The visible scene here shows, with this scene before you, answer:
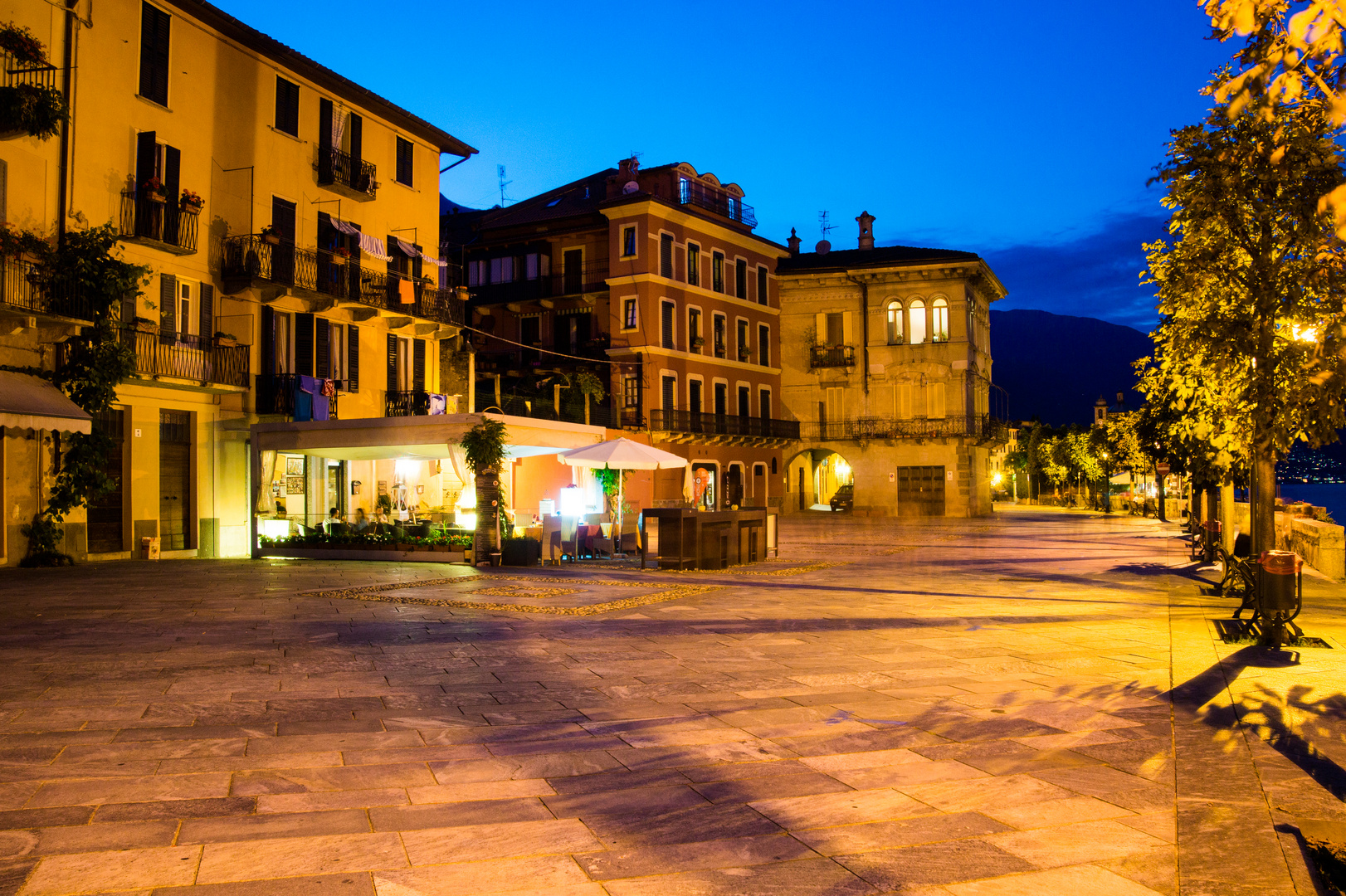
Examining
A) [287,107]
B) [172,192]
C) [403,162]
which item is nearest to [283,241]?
[172,192]

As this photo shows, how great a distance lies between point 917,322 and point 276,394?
1185 inches

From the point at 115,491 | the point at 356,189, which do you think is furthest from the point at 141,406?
the point at 356,189

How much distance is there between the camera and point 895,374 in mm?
44156

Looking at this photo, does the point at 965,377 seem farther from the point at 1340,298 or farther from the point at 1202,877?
the point at 1202,877

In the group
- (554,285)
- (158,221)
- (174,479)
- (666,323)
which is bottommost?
(174,479)

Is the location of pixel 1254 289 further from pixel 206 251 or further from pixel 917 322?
pixel 917 322

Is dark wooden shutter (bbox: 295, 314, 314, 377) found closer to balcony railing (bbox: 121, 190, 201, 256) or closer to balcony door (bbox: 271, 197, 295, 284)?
balcony door (bbox: 271, 197, 295, 284)

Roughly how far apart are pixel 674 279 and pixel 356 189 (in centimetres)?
1622

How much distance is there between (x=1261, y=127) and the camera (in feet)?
29.5

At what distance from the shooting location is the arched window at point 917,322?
4384 cm

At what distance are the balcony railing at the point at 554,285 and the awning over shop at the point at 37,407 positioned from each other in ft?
76.8

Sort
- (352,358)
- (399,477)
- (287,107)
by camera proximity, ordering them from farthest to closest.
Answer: (352,358) < (399,477) < (287,107)

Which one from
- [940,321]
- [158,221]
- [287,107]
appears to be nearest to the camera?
[158,221]

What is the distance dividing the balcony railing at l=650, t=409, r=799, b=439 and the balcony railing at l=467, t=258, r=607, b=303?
5.74 metres
